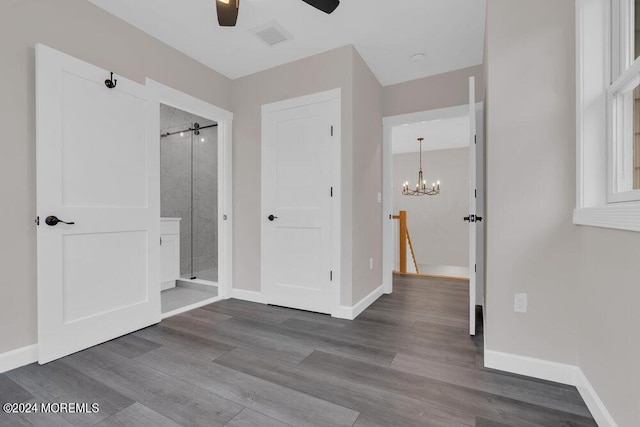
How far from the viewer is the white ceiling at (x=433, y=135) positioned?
18.3 ft

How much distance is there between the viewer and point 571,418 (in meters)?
1.40

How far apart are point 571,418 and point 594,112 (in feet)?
5.13

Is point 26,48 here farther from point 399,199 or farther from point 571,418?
point 399,199

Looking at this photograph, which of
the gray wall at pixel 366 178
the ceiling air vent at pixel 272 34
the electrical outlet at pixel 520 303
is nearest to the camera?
the electrical outlet at pixel 520 303

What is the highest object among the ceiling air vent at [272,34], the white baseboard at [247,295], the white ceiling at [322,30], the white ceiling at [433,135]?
the white ceiling at [433,135]

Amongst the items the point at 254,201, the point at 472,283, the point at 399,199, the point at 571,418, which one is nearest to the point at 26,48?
the point at 254,201

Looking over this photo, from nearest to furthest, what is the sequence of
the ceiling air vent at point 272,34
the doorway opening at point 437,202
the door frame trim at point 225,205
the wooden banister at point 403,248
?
the ceiling air vent at point 272,34
the door frame trim at point 225,205
the wooden banister at point 403,248
the doorway opening at point 437,202

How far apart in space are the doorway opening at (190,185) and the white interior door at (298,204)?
168 cm

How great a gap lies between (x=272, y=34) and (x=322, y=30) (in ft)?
1.48

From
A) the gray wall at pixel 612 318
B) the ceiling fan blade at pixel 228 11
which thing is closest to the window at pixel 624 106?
the gray wall at pixel 612 318

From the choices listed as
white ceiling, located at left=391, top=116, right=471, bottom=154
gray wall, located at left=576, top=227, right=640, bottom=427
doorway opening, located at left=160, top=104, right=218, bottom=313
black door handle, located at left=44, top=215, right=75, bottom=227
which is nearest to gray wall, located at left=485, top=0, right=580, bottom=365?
gray wall, located at left=576, top=227, right=640, bottom=427

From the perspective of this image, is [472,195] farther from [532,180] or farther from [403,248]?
[403,248]

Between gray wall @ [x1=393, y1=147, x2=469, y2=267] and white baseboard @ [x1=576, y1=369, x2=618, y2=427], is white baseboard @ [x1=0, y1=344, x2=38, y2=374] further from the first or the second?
gray wall @ [x1=393, y1=147, x2=469, y2=267]

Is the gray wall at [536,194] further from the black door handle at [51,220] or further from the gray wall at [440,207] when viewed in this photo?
the gray wall at [440,207]
